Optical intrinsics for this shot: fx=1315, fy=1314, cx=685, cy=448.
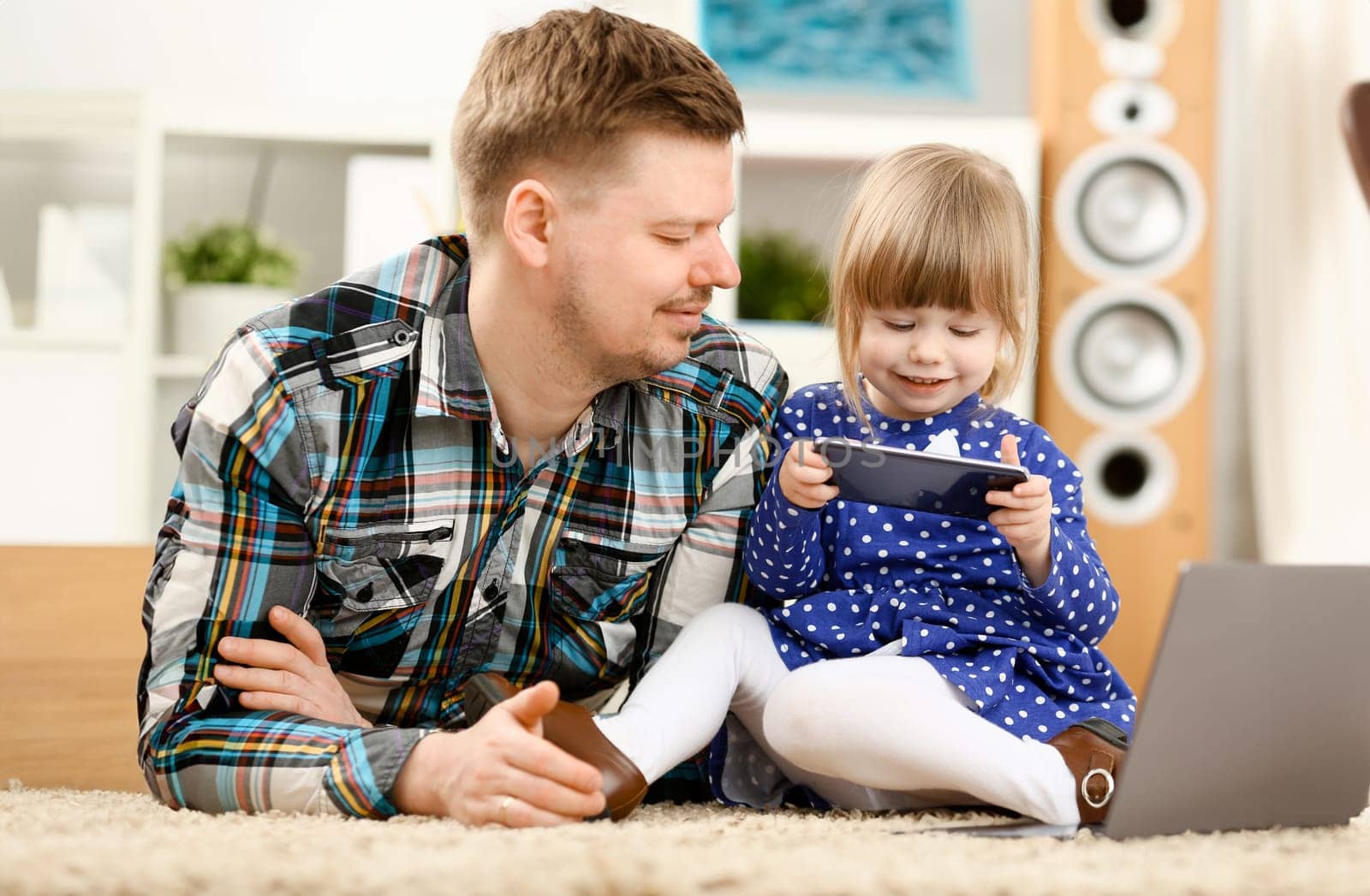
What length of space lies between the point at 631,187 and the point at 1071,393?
1.97 m

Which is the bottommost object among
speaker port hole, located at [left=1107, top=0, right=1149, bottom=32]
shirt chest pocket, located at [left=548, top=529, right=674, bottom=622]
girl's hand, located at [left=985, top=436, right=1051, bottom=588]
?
shirt chest pocket, located at [left=548, top=529, right=674, bottom=622]

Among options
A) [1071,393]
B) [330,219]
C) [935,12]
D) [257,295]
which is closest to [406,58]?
[330,219]

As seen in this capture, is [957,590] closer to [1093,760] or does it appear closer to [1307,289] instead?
[1093,760]

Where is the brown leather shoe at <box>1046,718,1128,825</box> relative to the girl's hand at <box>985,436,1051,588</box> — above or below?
below

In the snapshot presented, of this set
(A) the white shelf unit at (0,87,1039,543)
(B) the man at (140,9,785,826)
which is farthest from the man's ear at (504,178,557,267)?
(A) the white shelf unit at (0,87,1039,543)

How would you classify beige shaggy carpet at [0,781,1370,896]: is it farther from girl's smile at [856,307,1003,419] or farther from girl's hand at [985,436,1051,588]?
girl's smile at [856,307,1003,419]

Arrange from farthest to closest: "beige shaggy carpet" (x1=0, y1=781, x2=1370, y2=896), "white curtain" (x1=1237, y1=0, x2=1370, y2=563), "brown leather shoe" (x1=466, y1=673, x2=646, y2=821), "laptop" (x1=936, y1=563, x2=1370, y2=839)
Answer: "white curtain" (x1=1237, y1=0, x2=1370, y2=563)
"brown leather shoe" (x1=466, y1=673, x2=646, y2=821)
"laptop" (x1=936, y1=563, x2=1370, y2=839)
"beige shaggy carpet" (x1=0, y1=781, x2=1370, y2=896)

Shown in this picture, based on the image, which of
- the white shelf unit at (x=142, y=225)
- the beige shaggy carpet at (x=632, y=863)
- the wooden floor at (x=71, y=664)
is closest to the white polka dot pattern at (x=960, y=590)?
the beige shaggy carpet at (x=632, y=863)

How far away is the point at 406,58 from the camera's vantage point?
328 cm

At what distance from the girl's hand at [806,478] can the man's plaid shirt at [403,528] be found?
0.49 feet

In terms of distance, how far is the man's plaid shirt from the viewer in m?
0.95

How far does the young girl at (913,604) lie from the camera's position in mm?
946

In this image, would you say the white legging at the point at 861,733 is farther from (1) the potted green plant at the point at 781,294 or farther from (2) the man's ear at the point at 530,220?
(1) the potted green plant at the point at 781,294

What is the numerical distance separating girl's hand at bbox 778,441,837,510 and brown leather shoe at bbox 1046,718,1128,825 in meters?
0.25
